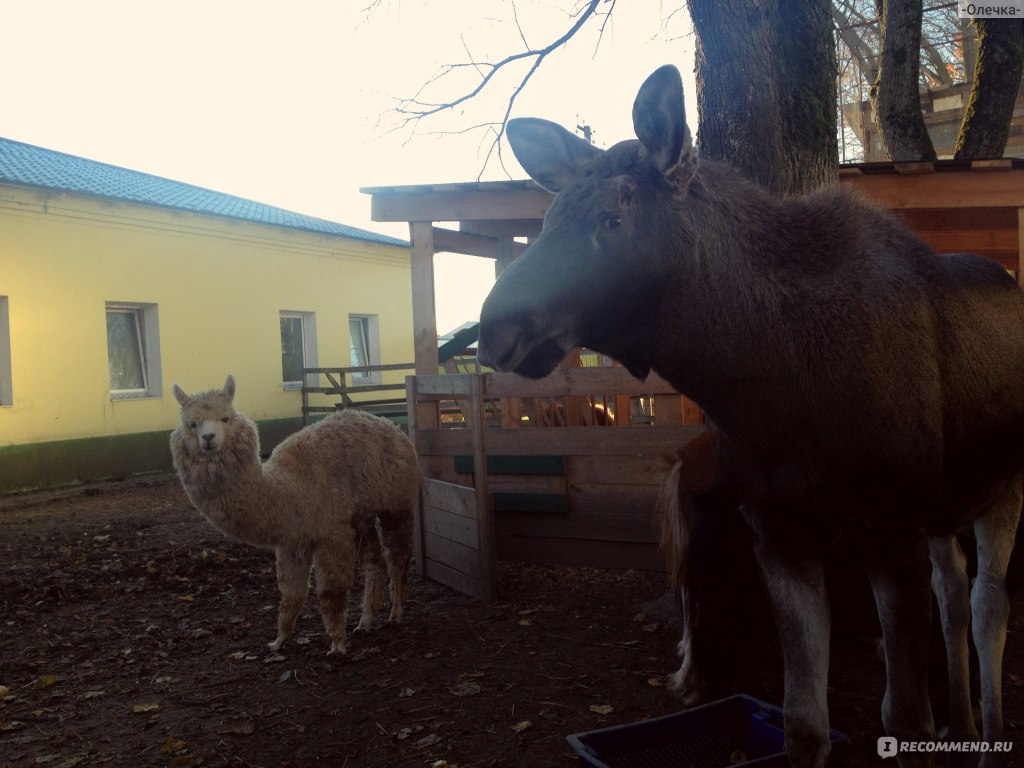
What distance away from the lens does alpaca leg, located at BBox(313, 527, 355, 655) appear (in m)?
5.27

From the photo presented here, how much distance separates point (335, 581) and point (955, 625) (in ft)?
11.8

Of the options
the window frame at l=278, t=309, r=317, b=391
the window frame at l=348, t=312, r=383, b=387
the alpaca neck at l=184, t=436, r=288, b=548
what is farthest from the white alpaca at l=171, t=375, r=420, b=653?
the window frame at l=348, t=312, r=383, b=387

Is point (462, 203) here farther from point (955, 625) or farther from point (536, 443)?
point (955, 625)

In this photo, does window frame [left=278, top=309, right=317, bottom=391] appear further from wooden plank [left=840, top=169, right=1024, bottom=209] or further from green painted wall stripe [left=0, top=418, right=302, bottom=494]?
wooden plank [left=840, top=169, right=1024, bottom=209]

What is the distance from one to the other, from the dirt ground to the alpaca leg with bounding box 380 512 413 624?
0.72 ft

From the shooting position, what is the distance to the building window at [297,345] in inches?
765

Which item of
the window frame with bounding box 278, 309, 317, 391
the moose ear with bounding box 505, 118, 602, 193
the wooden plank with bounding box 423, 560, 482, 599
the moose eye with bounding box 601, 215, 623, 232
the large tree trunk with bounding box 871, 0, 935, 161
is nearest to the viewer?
the moose eye with bounding box 601, 215, 623, 232

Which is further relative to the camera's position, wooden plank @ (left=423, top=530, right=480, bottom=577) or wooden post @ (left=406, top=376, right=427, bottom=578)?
wooden post @ (left=406, top=376, right=427, bottom=578)

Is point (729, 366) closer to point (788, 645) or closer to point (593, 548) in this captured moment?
point (788, 645)

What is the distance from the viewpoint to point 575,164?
8.56 feet

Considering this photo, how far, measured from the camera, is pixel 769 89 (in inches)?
183

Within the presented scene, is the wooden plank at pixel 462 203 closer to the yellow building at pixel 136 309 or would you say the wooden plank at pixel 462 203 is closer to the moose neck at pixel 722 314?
the moose neck at pixel 722 314

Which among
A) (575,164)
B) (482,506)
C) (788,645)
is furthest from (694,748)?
(482,506)

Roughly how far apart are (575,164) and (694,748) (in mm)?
2381
